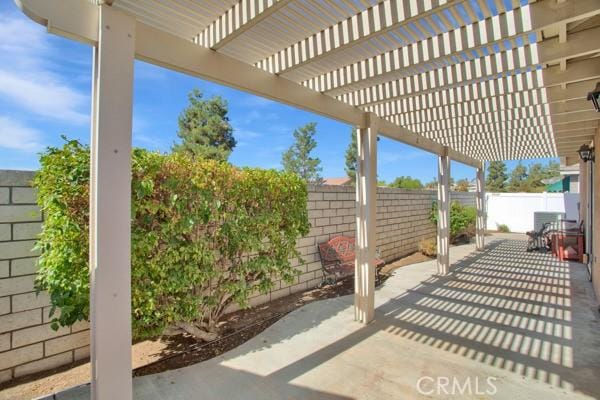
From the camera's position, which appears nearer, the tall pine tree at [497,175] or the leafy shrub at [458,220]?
the leafy shrub at [458,220]

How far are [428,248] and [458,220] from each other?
306 centimetres

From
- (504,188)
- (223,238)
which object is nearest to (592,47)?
(223,238)

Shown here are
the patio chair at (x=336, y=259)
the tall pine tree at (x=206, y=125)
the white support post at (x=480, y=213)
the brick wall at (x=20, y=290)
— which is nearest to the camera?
the brick wall at (x=20, y=290)

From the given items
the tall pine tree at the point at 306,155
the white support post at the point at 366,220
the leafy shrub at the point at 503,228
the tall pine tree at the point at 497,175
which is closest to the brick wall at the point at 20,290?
the white support post at the point at 366,220

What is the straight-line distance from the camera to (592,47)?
8.50 ft

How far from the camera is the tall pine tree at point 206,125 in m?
20.6

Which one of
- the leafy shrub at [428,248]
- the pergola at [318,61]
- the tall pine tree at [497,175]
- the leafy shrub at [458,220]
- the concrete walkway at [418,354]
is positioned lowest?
the concrete walkway at [418,354]

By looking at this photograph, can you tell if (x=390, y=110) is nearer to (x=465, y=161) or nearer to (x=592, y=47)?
(x=592, y=47)

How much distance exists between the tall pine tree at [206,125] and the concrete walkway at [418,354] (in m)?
17.5

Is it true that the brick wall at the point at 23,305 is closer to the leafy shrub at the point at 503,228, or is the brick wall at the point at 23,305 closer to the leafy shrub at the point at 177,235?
the leafy shrub at the point at 177,235

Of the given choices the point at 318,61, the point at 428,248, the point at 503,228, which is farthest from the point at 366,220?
the point at 503,228

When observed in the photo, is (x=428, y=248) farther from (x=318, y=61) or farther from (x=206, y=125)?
(x=206, y=125)

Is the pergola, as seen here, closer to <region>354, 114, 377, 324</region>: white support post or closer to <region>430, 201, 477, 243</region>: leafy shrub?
<region>354, 114, 377, 324</region>: white support post

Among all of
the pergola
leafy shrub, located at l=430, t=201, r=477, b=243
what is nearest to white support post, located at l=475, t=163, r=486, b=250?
leafy shrub, located at l=430, t=201, r=477, b=243
